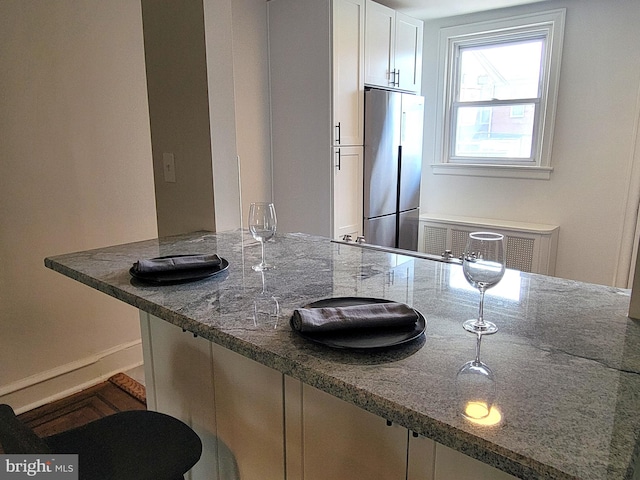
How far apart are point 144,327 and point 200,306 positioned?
0.65 metres

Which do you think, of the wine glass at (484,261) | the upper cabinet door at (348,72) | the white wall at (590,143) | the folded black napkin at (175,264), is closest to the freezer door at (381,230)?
the upper cabinet door at (348,72)

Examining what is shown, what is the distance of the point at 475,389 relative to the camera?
0.72 metres

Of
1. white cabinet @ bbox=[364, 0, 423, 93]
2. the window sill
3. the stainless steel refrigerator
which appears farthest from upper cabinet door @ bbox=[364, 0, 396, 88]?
the window sill

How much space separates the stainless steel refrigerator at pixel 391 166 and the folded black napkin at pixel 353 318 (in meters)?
2.60

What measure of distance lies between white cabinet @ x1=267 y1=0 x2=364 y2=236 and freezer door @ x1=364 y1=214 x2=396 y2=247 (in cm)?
34

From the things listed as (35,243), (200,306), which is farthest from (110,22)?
(200,306)

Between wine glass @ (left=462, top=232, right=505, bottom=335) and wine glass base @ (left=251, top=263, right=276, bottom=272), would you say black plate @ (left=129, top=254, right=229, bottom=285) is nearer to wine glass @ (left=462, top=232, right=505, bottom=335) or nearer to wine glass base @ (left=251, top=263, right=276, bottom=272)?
wine glass base @ (left=251, top=263, right=276, bottom=272)

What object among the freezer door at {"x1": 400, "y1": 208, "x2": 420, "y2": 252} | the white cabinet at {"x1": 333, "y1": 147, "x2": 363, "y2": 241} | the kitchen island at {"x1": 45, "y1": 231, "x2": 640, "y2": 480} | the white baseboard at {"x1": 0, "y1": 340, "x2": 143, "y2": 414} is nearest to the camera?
the kitchen island at {"x1": 45, "y1": 231, "x2": 640, "y2": 480}

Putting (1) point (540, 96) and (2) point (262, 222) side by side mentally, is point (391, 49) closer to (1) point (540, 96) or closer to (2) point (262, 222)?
(1) point (540, 96)

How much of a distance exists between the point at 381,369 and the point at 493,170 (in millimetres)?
3798

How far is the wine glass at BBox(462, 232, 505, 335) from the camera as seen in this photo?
0.90m

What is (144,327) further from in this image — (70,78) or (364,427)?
(70,78)

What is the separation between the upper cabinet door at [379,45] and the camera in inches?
132

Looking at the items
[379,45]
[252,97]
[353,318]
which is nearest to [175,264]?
[353,318]
